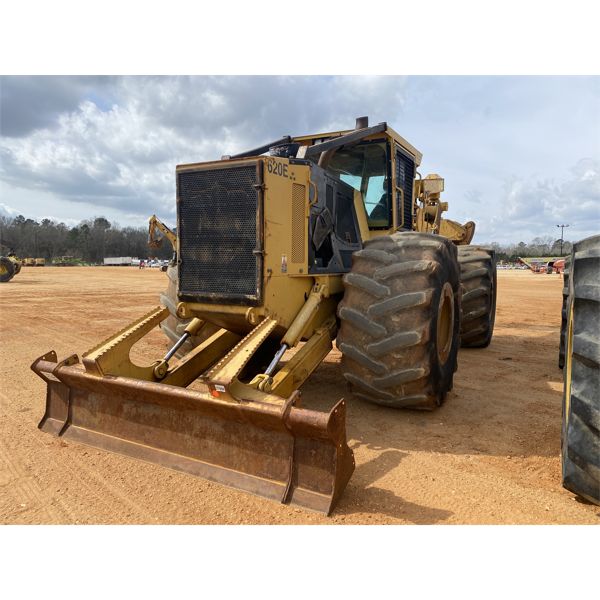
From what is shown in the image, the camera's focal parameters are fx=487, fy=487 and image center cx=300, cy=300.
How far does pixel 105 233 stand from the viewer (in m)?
95.5

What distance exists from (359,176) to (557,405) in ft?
11.1

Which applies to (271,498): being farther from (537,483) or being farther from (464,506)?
(537,483)

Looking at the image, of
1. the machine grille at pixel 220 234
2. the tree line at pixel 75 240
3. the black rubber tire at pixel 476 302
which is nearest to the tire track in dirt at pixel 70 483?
the machine grille at pixel 220 234

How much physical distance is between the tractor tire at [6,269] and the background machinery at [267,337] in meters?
24.8

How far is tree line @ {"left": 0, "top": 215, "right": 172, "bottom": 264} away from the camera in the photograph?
7831cm

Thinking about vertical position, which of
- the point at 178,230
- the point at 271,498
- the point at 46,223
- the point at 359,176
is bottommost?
the point at 271,498

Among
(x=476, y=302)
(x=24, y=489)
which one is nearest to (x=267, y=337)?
(x=24, y=489)

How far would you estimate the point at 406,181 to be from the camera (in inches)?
261

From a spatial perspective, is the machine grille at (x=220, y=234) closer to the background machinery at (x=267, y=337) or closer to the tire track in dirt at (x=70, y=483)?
the background machinery at (x=267, y=337)

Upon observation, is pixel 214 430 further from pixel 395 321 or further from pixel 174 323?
pixel 174 323

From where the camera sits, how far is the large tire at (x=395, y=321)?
404 cm

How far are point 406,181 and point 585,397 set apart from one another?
14.9 ft

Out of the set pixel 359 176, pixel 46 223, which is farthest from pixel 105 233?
pixel 359 176

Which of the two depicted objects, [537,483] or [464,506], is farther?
[537,483]
